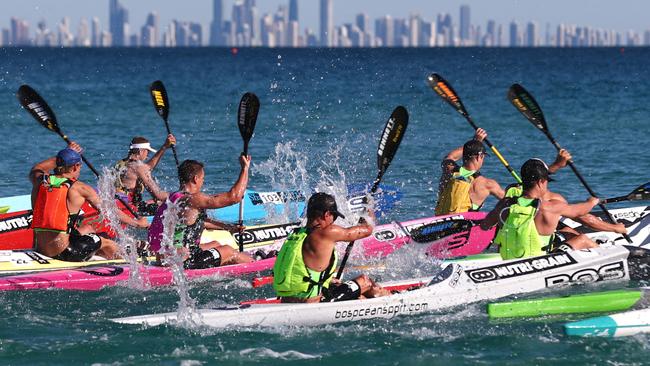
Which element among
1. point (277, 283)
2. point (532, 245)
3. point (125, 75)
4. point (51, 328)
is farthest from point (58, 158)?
point (125, 75)

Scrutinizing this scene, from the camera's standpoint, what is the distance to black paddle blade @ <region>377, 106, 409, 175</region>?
1323 cm

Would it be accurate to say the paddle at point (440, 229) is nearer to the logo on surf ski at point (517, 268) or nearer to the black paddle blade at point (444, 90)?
the black paddle blade at point (444, 90)

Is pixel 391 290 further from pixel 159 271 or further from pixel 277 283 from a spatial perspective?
pixel 159 271

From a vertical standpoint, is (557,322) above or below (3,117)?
below

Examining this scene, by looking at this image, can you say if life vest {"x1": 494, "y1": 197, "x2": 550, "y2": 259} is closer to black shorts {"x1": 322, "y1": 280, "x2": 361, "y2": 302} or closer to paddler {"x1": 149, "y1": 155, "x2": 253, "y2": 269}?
black shorts {"x1": 322, "y1": 280, "x2": 361, "y2": 302}

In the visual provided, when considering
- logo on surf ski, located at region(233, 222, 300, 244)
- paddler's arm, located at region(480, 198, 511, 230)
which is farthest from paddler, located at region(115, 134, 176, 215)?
paddler's arm, located at region(480, 198, 511, 230)

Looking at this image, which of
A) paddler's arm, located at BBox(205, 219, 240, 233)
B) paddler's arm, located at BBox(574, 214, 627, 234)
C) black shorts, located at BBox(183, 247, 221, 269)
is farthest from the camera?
paddler's arm, located at BBox(205, 219, 240, 233)

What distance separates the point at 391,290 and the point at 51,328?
3.72 meters

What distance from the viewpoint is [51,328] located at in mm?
11398

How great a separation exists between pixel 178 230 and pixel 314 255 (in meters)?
2.96

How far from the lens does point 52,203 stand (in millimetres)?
13688

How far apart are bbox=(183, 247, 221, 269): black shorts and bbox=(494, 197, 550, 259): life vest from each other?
12.0 ft

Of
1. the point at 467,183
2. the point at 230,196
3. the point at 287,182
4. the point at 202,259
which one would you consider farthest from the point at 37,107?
the point at 467,183

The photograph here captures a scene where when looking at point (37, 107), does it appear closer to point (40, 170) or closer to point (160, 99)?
point (160, 99)
